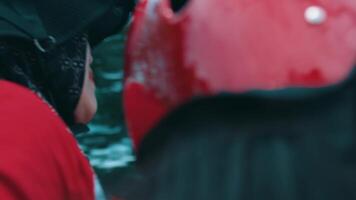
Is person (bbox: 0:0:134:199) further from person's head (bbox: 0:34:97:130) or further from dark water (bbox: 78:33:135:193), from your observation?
dark water (bbox: 78:33:135:193)

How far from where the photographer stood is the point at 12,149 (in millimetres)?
1053

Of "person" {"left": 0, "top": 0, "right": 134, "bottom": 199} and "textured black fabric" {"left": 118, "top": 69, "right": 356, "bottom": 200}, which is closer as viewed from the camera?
"textured black fabric" {"left": 118, "top": 69, "right": 356, "bottom": 200}

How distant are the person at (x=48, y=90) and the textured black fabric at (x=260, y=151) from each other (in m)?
0.35

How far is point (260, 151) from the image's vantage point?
66cm

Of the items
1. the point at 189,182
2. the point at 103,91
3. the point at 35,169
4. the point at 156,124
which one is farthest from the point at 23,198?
the point at 103,91

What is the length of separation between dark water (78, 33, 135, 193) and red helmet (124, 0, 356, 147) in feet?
3.11

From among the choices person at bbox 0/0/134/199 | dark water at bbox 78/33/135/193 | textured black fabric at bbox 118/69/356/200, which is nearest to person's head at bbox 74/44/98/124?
person at bbox 0/0/134/199

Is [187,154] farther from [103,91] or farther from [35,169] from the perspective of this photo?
[103,91]

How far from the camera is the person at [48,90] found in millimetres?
1061

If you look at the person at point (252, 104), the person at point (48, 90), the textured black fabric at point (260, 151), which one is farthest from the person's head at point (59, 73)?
the textured black fabric at point (260, 151)

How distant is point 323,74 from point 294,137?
0.26 ft

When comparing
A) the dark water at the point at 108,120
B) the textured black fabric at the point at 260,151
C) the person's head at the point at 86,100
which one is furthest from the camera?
the dark water at the point at 108,120

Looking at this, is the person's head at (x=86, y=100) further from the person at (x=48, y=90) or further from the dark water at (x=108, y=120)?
the dark water at (x=108, y=120)

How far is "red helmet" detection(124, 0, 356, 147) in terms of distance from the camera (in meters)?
0.74
